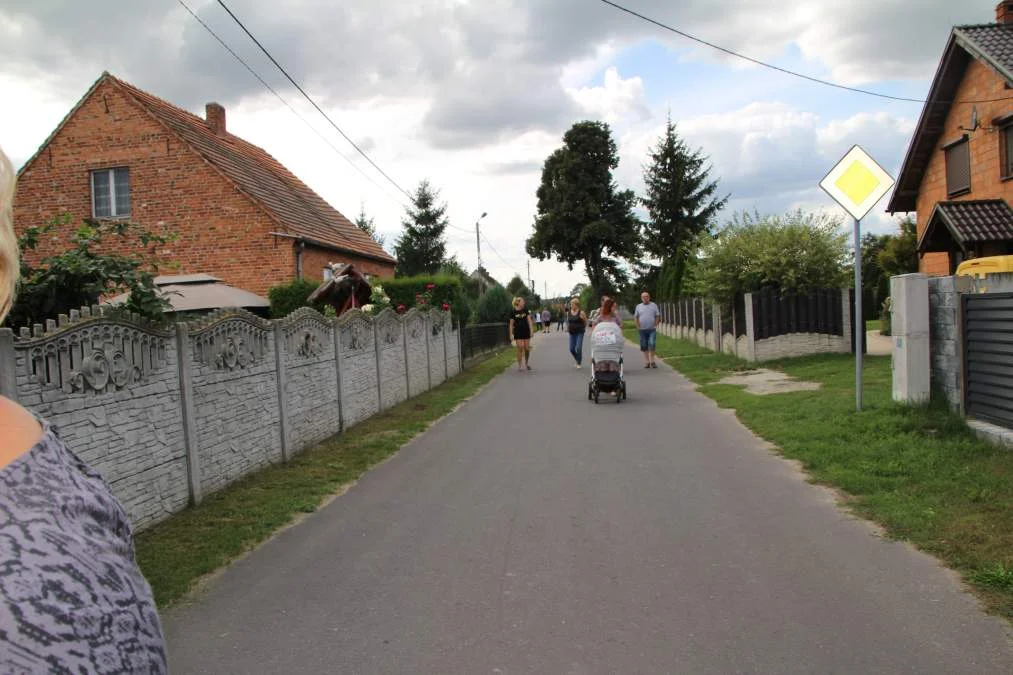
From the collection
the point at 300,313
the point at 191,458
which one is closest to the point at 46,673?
the point at 191,458

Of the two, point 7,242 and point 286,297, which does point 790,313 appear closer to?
point 286,297

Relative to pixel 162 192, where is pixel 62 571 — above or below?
below

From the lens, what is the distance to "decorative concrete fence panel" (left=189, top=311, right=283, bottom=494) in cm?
755

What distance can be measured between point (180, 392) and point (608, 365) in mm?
8014

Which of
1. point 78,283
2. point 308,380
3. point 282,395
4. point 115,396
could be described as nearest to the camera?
point 115,396

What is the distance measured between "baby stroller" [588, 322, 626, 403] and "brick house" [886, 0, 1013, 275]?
793 centimetres

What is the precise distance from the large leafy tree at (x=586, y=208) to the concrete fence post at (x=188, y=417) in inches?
1992

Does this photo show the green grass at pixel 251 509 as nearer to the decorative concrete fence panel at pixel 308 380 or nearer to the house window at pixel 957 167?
the decorative concrete fence panel at pixel 308 380

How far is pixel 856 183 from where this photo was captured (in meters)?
10.2

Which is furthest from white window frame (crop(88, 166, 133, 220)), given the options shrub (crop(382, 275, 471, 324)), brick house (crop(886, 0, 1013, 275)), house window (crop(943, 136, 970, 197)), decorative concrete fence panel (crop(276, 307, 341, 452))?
house window (crop(943, 136, 970, 197))

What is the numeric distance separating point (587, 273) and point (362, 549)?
184 feet

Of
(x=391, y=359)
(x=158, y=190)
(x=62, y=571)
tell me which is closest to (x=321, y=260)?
(x=158, y=190)

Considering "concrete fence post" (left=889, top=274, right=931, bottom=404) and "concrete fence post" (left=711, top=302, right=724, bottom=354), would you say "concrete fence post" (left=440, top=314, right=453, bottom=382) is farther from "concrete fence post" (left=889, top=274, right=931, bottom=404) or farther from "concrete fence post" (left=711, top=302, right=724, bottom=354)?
"concrete fence post" (left=889, top=274, right=931, bottom=404)

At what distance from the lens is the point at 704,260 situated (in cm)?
2184
